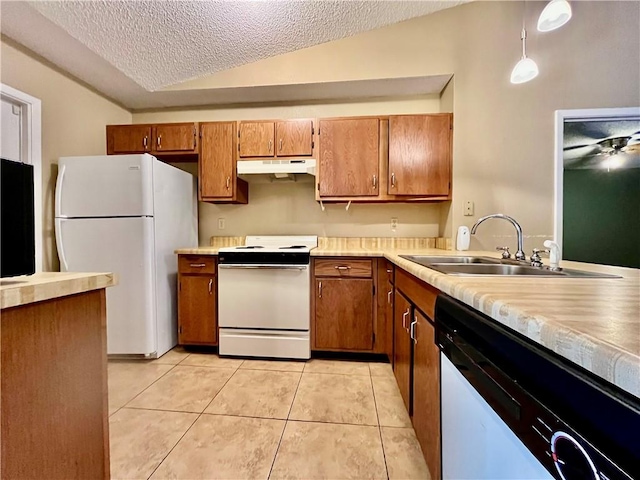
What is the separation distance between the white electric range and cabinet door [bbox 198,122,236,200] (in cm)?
65

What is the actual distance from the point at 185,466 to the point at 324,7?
238 cm

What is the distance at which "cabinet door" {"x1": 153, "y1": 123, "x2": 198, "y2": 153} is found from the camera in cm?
265

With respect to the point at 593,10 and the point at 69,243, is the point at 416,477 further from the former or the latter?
the point at 593,10

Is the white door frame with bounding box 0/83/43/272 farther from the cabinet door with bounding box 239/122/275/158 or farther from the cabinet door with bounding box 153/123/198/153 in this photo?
the cabinet door with bounding box 239/122/275/158

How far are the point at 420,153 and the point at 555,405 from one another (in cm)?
234

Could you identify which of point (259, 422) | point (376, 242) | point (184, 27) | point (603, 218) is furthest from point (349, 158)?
point (603, 218)

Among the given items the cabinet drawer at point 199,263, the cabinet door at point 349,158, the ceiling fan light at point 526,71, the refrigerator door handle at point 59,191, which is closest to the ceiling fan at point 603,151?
the ceiling fan light at point 526,71

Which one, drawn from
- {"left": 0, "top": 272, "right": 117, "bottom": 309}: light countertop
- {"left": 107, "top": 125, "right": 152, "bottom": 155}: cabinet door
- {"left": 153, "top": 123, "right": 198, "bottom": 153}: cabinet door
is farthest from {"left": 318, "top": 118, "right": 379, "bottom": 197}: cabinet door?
{"left": 0, "top": 272, "right": 117, "bottom": 309}: light countertop

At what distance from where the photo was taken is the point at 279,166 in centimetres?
251

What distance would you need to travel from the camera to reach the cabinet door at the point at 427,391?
1.00 metres

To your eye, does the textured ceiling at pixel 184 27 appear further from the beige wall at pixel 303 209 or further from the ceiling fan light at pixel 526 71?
the beige wall at pixel 303 209

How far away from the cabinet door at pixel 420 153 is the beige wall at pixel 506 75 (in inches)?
4.0

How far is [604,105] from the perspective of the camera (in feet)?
7.32

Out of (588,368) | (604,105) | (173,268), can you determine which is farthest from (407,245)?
(588,368)
